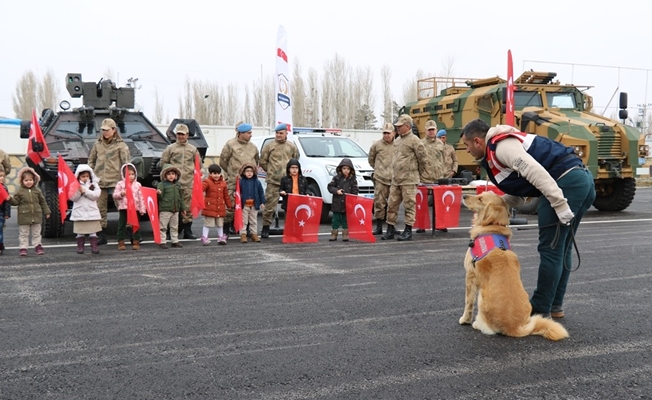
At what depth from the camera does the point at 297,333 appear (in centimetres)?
479

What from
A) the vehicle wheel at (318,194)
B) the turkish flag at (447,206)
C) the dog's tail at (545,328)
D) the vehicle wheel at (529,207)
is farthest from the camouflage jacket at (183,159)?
the vehicle wheel at (529,207)

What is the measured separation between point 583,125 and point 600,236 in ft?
15.1

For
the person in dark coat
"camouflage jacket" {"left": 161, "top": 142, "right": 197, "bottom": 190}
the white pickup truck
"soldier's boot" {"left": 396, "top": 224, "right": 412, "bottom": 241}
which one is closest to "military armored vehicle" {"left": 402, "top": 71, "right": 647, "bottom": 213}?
the white pickup truck

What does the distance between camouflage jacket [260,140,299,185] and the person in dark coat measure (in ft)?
3.16

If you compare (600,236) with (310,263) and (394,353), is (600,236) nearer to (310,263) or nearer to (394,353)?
(310,263)

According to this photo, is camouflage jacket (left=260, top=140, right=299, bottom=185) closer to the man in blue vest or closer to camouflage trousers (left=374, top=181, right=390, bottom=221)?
camouflage trousers (left=374, top=181, right=390, bottom=221)

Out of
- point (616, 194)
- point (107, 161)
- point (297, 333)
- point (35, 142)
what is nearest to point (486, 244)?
point (297, 333)

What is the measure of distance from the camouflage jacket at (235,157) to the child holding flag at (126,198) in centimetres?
178

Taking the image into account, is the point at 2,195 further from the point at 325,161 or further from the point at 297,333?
the point at 297,333

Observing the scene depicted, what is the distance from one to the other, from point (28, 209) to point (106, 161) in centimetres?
154

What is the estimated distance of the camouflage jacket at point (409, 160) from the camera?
10.3 metres

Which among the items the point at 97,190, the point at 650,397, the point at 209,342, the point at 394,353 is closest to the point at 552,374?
the point at 650,397

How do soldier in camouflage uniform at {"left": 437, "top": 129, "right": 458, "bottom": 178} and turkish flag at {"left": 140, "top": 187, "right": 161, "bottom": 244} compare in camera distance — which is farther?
soldier in camouflage uniform at {"left": 437, "top": 129, "right": 458, "bottom": 178}

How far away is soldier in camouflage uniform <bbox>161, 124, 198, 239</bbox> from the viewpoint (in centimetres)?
1037
